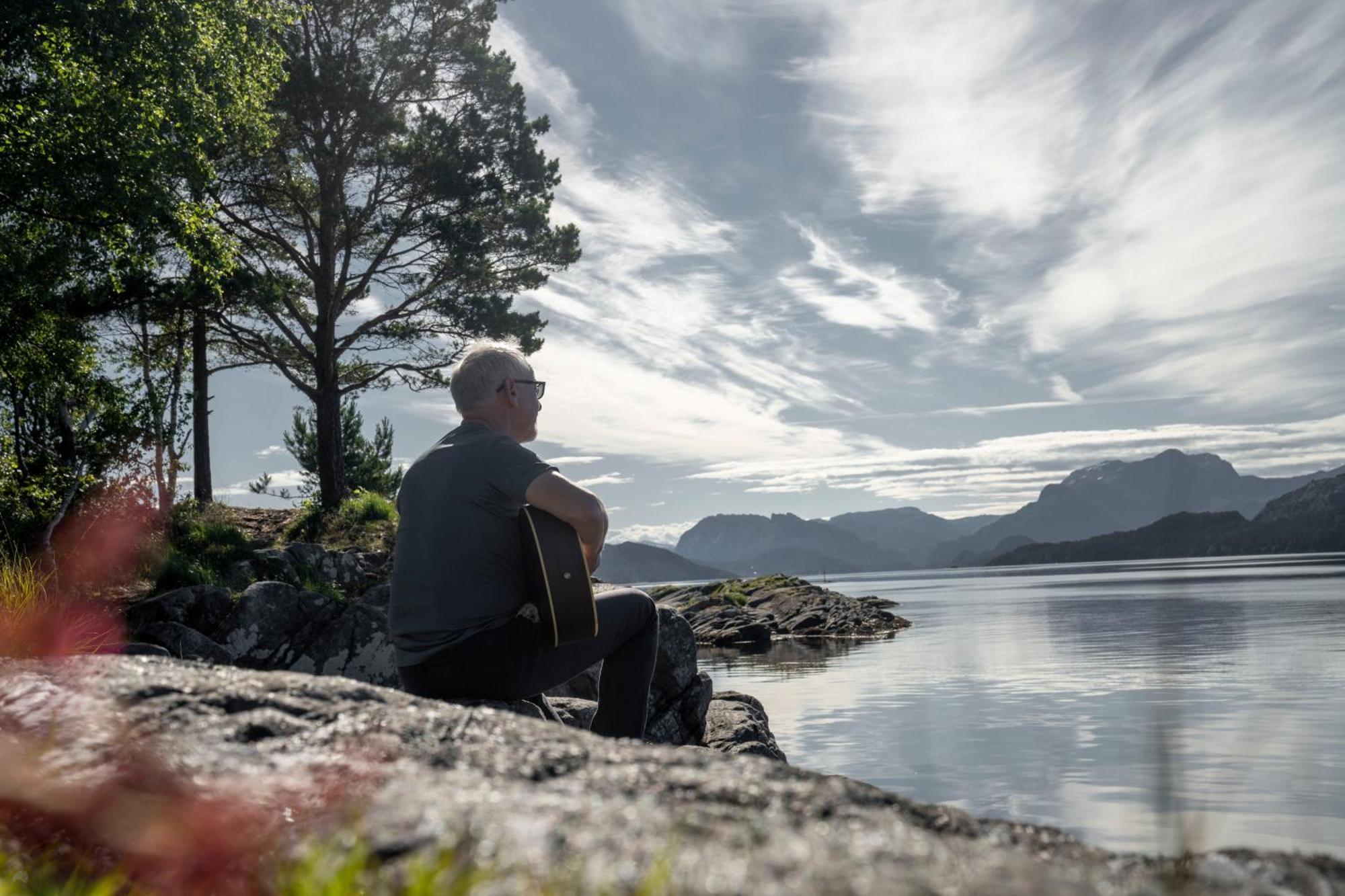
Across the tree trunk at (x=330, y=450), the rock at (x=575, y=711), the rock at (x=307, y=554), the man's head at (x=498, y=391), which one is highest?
the tree trunk at (x=330, y=450)

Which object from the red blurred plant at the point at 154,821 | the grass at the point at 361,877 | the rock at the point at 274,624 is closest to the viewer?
the grass at the point at 361,877

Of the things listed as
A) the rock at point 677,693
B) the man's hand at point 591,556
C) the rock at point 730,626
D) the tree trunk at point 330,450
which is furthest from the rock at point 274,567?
the rock at point 730,626

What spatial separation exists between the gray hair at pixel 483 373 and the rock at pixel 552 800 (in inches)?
70.5

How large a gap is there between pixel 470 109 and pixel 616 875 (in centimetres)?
2272

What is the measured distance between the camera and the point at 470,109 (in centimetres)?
2177

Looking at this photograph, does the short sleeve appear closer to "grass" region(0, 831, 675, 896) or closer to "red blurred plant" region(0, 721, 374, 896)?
"red blurred plant" region(0, 721, 374, 896)

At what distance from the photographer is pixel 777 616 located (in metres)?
41.5

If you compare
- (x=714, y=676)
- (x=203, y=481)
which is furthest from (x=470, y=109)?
(x=714, y=676)

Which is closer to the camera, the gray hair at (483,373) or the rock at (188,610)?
the gray hair at (483,373)

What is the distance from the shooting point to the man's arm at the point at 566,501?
363 cm

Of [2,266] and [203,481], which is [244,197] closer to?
[203,481]

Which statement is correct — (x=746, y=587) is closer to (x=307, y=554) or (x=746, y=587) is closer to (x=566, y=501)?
(x=307, y=554)

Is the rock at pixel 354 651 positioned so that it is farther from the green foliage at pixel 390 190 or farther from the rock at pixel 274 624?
the green foliage at pixel 390 190

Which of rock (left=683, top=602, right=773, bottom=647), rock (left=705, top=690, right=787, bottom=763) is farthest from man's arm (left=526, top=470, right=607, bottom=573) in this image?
rock (left=683, top=602, right=773, bottom=647)
